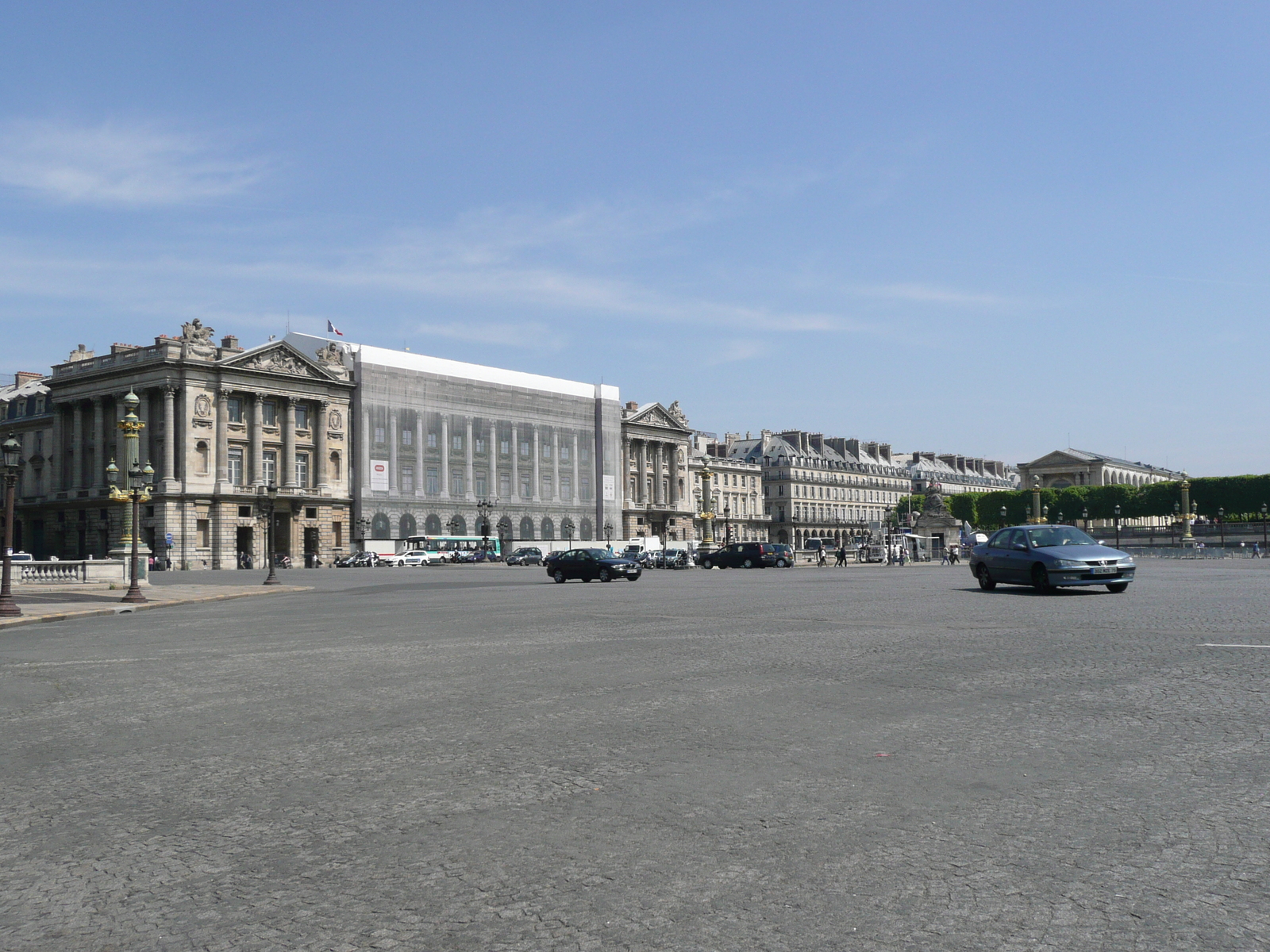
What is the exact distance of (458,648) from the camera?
49.3 ft

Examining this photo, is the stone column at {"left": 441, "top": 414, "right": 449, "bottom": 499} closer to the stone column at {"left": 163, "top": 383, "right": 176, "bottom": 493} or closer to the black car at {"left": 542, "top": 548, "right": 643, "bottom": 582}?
the stone column at {"left": 163, "top": 383, "right": 176, "bottom": 493}

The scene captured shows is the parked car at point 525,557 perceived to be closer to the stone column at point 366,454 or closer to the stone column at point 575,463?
the stone column at point 366,454

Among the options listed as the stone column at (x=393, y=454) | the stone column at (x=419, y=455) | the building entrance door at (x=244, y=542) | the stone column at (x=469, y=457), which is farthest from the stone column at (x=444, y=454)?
the building entrance door at (x=244, y=542)

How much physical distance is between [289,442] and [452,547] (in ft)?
52.6

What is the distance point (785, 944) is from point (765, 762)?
2.98 m

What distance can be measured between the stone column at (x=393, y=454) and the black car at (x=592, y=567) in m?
52.3

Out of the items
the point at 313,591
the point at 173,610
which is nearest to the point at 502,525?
the point at 313,591

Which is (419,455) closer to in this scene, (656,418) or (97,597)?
(656,418)

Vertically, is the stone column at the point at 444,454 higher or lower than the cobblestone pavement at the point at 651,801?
higher

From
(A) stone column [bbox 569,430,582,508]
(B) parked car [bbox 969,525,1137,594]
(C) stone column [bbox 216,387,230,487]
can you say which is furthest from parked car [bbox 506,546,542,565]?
(B) parked car [bbox 969,525,1137,594]

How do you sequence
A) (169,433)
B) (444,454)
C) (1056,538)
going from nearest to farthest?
(1056,538) < (169,433) < (444,454)

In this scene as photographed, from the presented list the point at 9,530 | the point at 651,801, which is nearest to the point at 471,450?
the point at 9,530

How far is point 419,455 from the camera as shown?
3895 inches

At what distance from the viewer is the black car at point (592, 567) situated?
1818 inches
